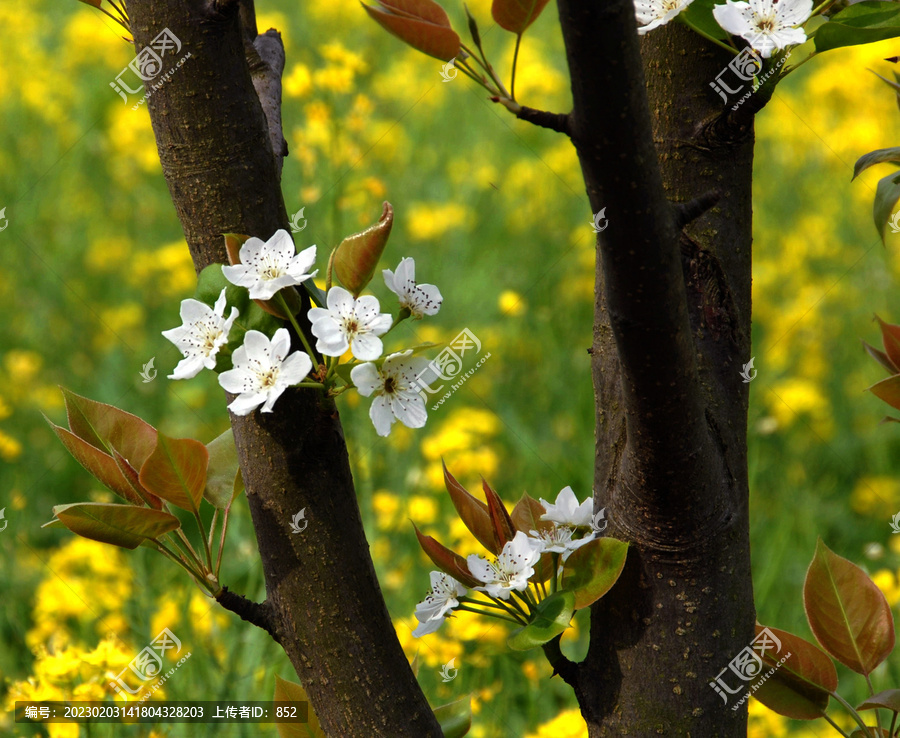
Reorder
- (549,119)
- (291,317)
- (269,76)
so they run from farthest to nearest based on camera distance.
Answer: (269,76), (291,317), (549,119)

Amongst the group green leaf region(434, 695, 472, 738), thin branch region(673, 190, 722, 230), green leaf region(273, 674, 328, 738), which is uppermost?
thin branch region(673, 190, 722, 230)

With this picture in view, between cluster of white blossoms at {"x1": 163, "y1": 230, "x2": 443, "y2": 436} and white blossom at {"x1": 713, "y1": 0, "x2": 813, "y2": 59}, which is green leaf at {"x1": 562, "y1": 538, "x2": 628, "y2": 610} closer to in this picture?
cluster of white blossoms at {"x1": 163, "y1": 230, "x2": 443, "y2": 436}

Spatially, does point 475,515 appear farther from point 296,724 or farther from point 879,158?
point 879,158

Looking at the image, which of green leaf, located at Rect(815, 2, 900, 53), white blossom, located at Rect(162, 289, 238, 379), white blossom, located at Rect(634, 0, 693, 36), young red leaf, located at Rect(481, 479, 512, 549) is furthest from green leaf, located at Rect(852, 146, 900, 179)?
white blossom, located at Rect(162, 289, 238, 379)

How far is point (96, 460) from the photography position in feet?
2.36

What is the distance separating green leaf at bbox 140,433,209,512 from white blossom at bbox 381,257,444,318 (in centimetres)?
21

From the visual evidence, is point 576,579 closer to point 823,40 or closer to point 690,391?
point 690,391

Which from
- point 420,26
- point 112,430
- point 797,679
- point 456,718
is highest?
point 420,26

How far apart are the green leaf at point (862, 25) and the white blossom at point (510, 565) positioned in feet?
1.54

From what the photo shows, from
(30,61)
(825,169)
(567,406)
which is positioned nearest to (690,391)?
(567,406)

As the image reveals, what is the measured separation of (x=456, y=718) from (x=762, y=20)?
706 millimetres

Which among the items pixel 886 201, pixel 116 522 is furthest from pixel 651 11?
pixel 116 522

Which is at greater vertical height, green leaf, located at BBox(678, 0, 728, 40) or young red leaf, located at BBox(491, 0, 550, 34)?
young red leaf, located at BBox(491, 0, 550, 34)

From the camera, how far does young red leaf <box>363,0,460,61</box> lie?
1.96ft
